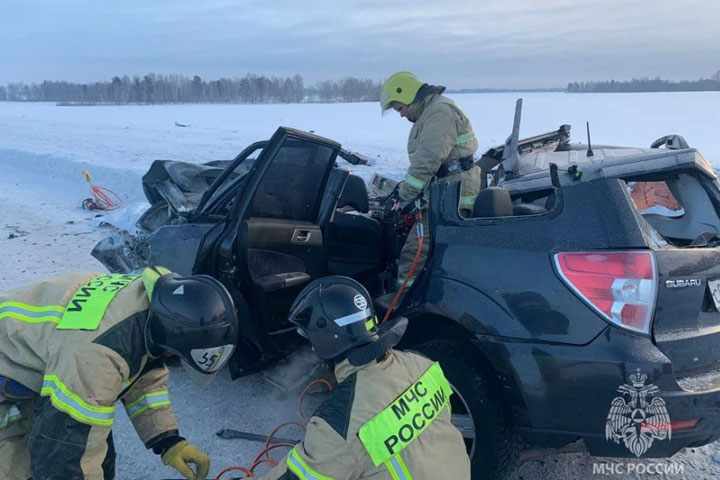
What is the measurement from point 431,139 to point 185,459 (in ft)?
9.74

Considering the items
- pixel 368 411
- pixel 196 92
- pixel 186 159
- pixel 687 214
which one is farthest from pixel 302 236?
pixel 196 92

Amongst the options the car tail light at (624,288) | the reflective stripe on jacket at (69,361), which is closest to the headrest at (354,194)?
the reflective stripe on jacket at (69,361)

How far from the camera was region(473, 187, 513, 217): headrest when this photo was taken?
267 centimetres

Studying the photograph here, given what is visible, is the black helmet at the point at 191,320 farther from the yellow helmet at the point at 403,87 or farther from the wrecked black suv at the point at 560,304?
the yellow helmet at the point at 403,87

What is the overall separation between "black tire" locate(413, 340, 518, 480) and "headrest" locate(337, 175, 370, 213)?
1.61m

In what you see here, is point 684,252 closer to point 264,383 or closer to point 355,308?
point 355,308

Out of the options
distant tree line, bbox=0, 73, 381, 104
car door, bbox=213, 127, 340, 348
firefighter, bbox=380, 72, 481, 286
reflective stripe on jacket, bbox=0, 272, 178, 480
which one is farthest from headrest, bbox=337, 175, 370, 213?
distant tree line, bbox=0, 73, 381, 104

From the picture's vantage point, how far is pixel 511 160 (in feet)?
16.0

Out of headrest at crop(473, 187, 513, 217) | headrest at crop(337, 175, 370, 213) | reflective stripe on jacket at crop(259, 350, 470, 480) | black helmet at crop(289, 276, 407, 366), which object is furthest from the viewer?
headrest at crop(337, 175, 370, 213)

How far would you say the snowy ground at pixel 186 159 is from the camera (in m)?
3.18

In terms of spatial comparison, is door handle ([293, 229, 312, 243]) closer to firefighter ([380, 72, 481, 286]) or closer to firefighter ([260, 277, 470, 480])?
firefighter ([380, 72, 481, 286])

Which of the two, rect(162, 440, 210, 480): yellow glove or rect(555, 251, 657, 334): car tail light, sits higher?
rect(555, 251, 657, 334): car tail light

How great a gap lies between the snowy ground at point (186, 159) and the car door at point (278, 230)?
65 centimetres

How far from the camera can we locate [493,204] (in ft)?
8.77
